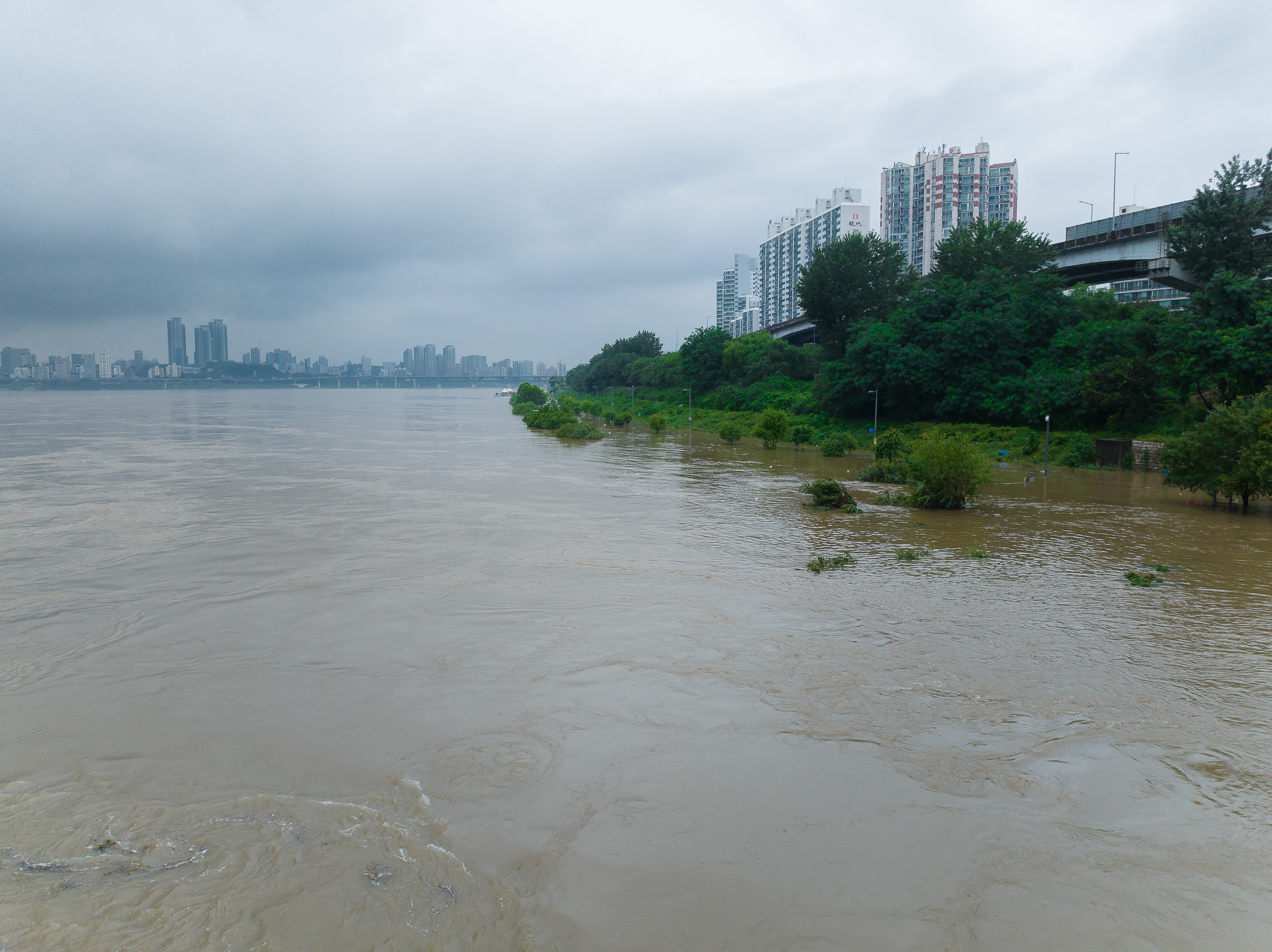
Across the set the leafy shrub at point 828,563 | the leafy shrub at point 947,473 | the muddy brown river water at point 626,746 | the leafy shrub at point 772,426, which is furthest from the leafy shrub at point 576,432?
the leafy shrub at point 828,563

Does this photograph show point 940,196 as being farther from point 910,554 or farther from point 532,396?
point 910,554

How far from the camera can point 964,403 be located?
50.1 meters

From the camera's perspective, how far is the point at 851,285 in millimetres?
70938

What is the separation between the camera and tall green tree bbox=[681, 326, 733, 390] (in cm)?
9219

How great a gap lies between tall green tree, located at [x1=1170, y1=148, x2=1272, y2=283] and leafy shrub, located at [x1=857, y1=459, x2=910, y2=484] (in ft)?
77.1

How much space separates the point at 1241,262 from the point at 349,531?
47.2 m

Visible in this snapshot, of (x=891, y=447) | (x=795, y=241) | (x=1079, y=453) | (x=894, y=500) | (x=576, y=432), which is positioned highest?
(x=795, y=241)

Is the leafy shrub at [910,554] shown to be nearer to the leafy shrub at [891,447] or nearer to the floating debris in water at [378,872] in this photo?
the floating debris in water at [378,872]

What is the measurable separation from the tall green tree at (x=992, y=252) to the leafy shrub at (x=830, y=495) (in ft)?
116

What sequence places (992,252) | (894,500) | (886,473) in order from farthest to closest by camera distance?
(992,252)
(886,473)
(894,500)

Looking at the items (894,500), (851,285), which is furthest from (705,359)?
(894,500)

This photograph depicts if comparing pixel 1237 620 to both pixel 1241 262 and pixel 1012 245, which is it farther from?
pixel 1012 245

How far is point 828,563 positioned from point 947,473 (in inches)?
390

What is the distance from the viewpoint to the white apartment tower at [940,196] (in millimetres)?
119250
